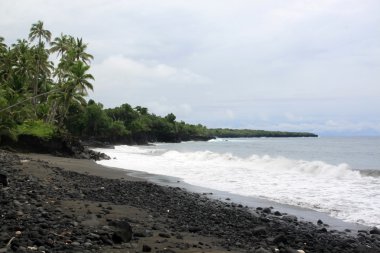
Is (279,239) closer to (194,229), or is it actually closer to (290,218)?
(194,229)

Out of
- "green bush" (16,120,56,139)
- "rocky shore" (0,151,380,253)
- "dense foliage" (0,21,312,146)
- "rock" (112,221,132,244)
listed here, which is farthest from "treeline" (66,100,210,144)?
"rock" (112,221,132,244)

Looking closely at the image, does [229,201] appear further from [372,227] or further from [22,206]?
[22,206]

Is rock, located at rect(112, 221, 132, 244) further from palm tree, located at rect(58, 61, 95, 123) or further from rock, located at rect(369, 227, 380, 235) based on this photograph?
palm tree, located at rect(58, 61, 95, 123)

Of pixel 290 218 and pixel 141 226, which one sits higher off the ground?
pixel 141 226

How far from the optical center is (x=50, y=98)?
141 ft

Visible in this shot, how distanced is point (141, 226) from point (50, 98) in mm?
38238

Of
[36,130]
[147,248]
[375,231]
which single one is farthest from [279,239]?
[36,130]

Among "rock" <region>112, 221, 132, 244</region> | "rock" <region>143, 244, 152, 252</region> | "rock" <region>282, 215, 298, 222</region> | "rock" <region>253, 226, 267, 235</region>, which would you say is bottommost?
"rock" <region>282, 215, 298, 222</region>

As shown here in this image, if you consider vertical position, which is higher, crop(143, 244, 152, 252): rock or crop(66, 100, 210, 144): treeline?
crop(66, 100, 210, 144): treeline

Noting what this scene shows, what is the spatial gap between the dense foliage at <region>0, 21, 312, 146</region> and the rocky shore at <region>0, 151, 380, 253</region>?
7.33 feet

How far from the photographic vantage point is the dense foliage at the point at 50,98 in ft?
104

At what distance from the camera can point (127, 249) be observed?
19.6 ft

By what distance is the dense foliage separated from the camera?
31609 mm

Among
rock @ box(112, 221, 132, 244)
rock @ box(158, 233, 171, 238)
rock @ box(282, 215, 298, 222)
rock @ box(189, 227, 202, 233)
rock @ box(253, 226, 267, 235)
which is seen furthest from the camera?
rock @ box(282, 215, 298, 222)
